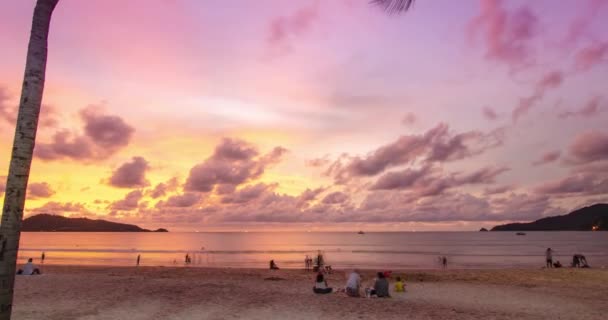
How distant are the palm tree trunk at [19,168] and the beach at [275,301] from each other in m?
9.04

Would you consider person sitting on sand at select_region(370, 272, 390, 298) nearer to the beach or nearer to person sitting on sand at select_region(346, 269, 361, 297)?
the beach

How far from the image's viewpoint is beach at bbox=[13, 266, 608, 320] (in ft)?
54.3

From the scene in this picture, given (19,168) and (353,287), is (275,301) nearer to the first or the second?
(353,287)

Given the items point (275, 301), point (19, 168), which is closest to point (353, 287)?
point (275, 301)

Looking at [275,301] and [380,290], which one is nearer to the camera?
[275,301]

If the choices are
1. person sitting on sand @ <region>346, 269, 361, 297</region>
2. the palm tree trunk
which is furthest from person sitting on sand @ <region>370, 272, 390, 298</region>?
the palm tree trunk

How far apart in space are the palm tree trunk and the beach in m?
9.04

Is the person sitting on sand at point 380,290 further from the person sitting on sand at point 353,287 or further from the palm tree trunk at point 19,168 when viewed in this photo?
the palm tree trunk at point 19,168

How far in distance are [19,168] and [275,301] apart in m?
14.3

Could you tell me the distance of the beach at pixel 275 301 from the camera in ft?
54.3

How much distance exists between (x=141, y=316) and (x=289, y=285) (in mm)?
12229

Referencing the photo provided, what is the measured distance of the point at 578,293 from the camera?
76.5 ft

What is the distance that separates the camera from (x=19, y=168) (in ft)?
24.1

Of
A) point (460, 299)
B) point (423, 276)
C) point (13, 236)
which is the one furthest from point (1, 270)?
point (423, 276)
